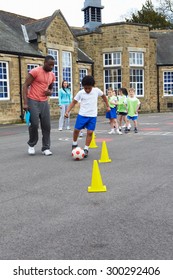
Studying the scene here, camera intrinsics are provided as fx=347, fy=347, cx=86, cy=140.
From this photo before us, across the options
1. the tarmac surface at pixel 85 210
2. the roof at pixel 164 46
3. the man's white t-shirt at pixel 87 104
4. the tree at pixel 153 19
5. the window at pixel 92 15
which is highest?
the tree at pixel 153 19

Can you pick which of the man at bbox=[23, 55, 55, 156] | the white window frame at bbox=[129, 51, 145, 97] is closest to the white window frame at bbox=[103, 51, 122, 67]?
the white window frame at bbox=[129, 51, 145, 97]

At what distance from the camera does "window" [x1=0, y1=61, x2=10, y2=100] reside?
70.6ft

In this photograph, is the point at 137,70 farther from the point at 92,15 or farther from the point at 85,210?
the point at 85,210

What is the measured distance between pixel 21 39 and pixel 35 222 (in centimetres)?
2265

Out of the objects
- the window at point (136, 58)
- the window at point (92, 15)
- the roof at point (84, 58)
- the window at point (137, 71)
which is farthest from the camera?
the window at point (92, 15)

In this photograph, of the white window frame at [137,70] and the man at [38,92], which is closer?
the man at [38,92]

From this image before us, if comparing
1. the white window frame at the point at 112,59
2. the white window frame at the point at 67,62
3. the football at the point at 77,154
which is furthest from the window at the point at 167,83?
the football at the point at 77,154

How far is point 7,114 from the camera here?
21656 mm

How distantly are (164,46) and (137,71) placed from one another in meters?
6.92

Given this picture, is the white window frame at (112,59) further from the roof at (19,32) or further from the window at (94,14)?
the window at (94,14)

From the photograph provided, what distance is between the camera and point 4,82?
21.7 metres

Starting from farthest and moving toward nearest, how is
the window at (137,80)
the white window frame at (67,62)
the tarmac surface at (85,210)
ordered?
the window at (137,80) < the white window frame at (67,62) < the tarmac surface at (85,210)

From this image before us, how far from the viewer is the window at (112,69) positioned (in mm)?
30578
